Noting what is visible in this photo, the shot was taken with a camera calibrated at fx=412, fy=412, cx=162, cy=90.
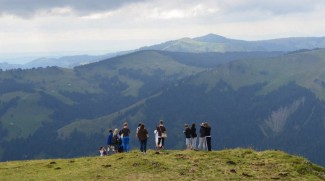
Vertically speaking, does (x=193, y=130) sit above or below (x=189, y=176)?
above

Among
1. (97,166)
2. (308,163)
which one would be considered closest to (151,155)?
(97,166)

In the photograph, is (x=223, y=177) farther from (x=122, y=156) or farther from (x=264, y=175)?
(x=122, y=156)

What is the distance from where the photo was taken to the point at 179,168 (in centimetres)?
3666

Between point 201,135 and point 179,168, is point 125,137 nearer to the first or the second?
point 201,135

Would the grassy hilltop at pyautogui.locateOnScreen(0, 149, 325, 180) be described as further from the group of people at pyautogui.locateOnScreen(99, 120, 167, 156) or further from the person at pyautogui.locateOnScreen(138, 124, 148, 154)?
the group of people at pyautogui.locateOnScreen(99, 120, 167, 156)

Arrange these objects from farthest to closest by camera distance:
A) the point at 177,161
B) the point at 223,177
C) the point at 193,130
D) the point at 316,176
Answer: the point at 193,130 → the point at 177,161 → the point at 316,176 → the point at 223,177

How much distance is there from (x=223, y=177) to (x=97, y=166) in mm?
12479

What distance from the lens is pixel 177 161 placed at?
3922 centimetres

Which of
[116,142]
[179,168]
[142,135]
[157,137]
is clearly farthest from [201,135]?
[179,168]

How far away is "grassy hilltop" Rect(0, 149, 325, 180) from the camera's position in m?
35.0

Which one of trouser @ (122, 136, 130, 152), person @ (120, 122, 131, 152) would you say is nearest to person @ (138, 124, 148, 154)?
person @ (120, 122, 131, 152)

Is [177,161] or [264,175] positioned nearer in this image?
[264,175]

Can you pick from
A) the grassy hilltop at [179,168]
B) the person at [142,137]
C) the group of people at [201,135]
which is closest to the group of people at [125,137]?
the person at [142,137]

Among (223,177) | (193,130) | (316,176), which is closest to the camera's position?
(223,177)
